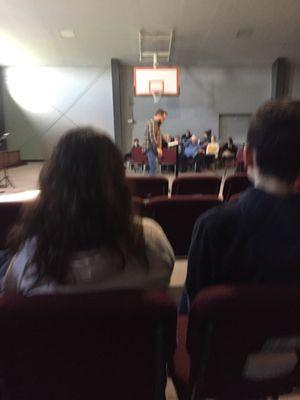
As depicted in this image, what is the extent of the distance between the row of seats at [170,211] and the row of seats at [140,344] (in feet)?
4.28

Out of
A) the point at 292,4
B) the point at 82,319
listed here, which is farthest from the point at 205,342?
the point at 292,4

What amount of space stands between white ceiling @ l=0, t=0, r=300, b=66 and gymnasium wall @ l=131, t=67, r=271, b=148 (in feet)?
2.76

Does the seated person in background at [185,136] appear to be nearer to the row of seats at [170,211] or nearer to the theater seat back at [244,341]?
the row of seats at [170,211]

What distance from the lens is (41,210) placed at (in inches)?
39.9

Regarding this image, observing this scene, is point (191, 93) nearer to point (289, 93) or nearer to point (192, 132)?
point (192, 132)

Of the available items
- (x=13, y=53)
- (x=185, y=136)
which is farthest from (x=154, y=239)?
(x=13, y=53)

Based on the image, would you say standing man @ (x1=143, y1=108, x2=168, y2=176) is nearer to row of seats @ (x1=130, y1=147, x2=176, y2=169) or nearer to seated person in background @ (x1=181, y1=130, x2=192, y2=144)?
row of seats @ (x1=130, y1=147, x2=176, y2=169)

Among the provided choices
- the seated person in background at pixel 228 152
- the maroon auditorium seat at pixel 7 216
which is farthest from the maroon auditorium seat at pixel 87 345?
the seated person in background at pixel 228 152

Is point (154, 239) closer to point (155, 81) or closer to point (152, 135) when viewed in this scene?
point (152, 135)

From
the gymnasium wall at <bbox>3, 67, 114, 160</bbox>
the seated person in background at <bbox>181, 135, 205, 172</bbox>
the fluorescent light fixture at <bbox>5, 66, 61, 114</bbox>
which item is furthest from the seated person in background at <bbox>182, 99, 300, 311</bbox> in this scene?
the fluorescent light fixture at <bbox>5, 66, 61, 114</bbox>

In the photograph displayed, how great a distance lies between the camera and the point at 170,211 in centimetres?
226

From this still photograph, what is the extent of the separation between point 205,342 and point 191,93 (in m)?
12.0

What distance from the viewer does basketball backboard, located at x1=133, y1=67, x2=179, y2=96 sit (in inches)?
367

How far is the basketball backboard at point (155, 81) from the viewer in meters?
9.31
